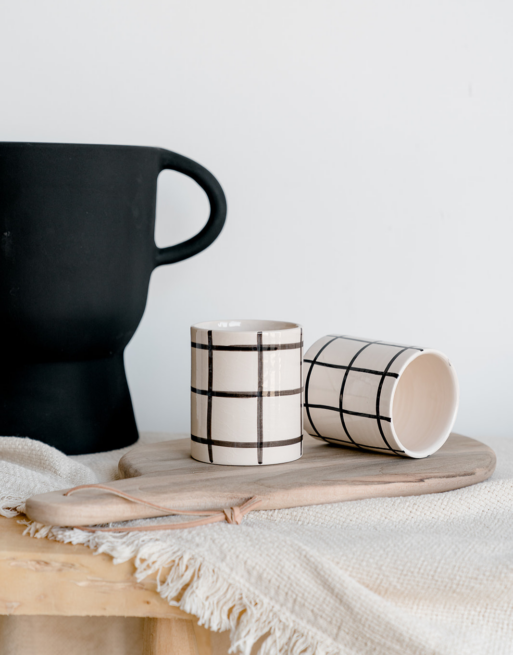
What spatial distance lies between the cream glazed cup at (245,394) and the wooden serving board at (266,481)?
0.05ft

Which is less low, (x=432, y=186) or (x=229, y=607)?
(x=432, y=186)

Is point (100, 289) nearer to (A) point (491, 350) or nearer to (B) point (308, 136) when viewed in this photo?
(B) point (308, 136)

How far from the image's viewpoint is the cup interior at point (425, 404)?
2.07 feet

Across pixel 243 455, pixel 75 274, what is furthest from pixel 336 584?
pixel 75 274

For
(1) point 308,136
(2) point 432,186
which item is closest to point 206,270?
(1) point 308,136

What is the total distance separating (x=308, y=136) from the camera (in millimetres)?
933

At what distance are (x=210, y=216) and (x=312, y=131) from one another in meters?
0.25

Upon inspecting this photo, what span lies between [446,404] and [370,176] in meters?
0.42

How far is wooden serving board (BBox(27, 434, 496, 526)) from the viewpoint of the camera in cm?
46

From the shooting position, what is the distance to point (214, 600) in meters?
0.42

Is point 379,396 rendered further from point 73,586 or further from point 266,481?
point 73,586

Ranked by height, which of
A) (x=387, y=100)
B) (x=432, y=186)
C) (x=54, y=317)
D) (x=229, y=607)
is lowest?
(x=229, y=607)

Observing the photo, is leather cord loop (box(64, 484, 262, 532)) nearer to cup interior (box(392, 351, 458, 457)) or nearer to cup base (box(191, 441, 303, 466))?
cup base (box(191, 441, 303, 466))

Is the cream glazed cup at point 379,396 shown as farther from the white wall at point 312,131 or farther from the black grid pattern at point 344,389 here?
the white wall at point 312,131
